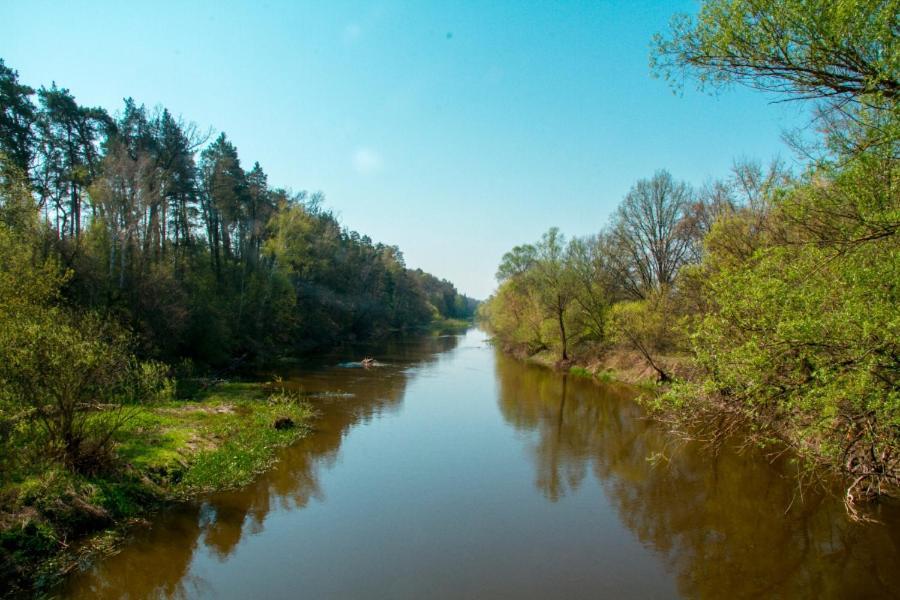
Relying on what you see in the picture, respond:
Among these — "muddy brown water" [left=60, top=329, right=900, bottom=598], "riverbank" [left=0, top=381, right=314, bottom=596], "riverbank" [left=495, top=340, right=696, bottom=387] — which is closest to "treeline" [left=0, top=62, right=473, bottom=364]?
"riverbank" [left=0, top=381, right=314, bottom=596]

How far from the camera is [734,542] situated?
9.98 m

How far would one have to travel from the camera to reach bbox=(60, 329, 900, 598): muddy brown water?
8.46m

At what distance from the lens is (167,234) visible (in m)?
32.6

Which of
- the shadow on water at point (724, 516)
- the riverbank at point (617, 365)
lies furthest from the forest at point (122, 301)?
the riverbank at point (617, 365)

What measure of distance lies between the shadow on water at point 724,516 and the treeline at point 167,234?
56.0 feet

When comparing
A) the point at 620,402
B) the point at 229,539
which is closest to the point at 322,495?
the point at 229,539

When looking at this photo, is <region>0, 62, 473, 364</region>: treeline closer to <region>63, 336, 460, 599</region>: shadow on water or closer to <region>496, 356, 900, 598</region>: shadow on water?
→ <region>63, 336, 460, 599</region>: shadow on water

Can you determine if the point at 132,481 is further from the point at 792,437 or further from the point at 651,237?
the point at 651,237

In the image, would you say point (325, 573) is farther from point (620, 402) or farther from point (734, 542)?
point (620, 402)

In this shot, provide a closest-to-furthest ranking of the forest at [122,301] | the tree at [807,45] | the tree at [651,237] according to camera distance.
→ 1. the tree at [807,45]
2. the forest at [122,301]
3. the tree at [651,237]

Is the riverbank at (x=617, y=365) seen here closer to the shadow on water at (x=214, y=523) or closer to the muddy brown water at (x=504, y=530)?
the muddy brown water at (x=504, y=530)

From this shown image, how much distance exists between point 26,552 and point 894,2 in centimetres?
1425

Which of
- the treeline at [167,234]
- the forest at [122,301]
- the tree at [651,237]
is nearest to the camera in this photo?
the forest at [122,301]

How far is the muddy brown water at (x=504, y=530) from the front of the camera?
27.8 ft
